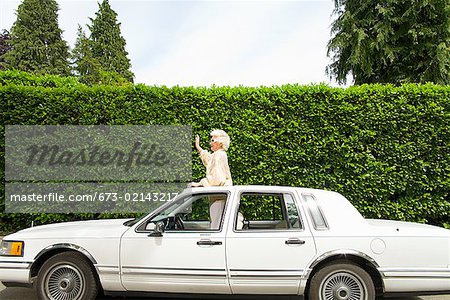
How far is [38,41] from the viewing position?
31.3 m

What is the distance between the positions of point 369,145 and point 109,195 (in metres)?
5.61

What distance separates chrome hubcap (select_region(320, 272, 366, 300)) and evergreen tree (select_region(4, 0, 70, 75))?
3183 cm

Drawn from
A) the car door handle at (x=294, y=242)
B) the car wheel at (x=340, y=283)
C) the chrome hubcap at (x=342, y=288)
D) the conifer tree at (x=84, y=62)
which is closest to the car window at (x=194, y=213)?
the car door handle at (x=294, y=242)

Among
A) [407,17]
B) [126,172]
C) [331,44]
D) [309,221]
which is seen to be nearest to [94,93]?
[126,172]

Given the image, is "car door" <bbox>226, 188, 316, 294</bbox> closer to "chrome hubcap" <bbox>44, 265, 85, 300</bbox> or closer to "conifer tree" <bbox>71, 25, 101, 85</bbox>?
"chrome hubcap" <bbox>44, 265, 85, 300</bbox>

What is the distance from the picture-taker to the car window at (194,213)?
13.2ft

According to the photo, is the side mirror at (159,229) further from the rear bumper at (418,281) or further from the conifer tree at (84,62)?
the conifer tree at (84,62)

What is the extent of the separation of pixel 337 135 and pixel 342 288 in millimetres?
4310

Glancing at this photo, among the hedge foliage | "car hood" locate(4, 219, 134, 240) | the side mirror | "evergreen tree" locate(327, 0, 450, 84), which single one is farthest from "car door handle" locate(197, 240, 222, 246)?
"evergreen tree" locate(327, 0, 450, 84)

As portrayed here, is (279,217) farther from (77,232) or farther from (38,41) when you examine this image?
(38,41)

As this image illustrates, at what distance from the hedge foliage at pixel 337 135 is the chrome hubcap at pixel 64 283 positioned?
3943 mm

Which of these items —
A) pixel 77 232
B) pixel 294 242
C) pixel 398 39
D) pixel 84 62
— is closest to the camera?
pixel 294 242

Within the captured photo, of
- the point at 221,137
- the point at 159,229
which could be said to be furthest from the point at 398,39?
the point at 159,229

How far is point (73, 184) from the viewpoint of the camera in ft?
25.5
